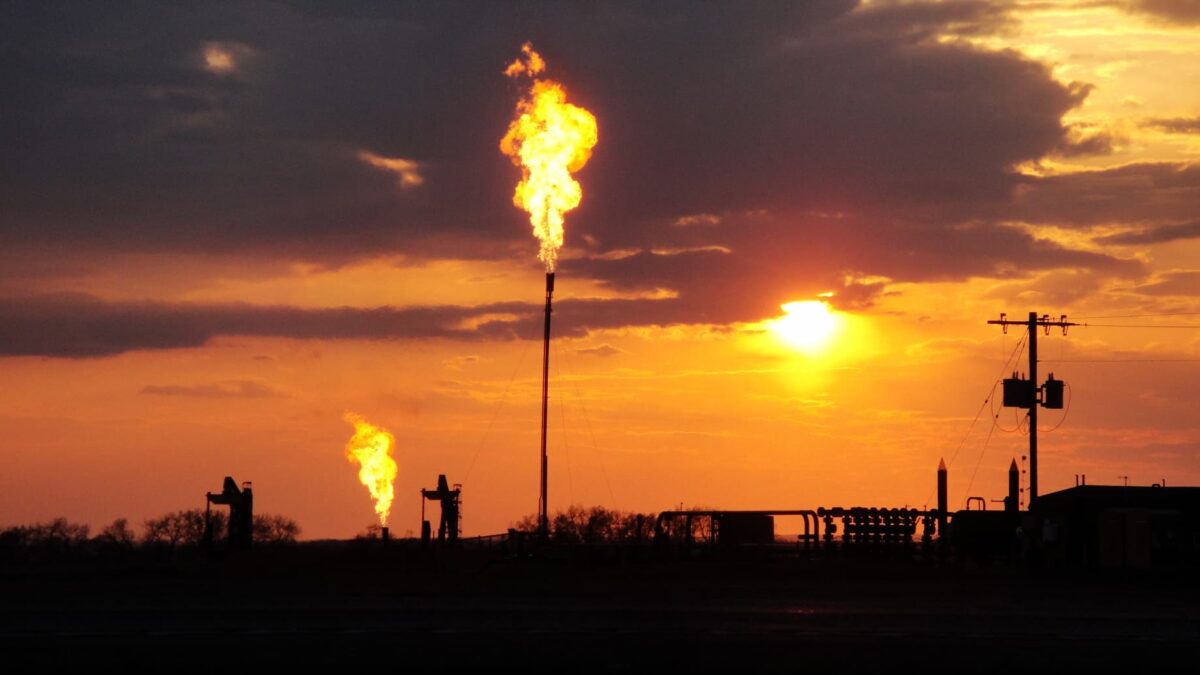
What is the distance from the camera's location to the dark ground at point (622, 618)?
76.2ft

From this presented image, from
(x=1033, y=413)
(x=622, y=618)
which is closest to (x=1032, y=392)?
(x=1033, y=413)

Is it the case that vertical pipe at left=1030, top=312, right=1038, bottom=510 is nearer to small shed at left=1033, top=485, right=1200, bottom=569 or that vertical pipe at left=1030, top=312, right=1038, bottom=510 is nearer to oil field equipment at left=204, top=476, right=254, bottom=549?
small shed at left=1033, top=485, right=1200, bottom=569

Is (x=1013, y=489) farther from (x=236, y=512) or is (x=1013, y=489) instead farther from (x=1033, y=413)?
(x=236, y=512)

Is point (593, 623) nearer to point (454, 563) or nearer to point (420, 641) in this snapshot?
point (420, 641)

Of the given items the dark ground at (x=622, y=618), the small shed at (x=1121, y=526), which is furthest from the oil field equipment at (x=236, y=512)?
the small shed at (x=1121, y=526)

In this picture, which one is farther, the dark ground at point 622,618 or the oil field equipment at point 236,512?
the oil field equipment at point 236,512

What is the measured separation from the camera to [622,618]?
30766 mm

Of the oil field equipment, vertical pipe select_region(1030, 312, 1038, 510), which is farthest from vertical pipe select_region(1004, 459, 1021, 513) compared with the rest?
the oil field equipment

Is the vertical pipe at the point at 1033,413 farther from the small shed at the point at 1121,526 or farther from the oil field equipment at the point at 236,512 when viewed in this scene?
the oil field equipment at the point at 236,512

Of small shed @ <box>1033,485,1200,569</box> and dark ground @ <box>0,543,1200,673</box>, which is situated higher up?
small shed @ <box>1033,485,1200,569</box>

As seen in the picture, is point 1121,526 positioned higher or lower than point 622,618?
higher

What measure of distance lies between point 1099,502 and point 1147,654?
153ft

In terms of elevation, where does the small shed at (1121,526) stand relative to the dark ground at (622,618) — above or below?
above

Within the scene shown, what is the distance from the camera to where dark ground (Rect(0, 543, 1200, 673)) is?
2322cm
